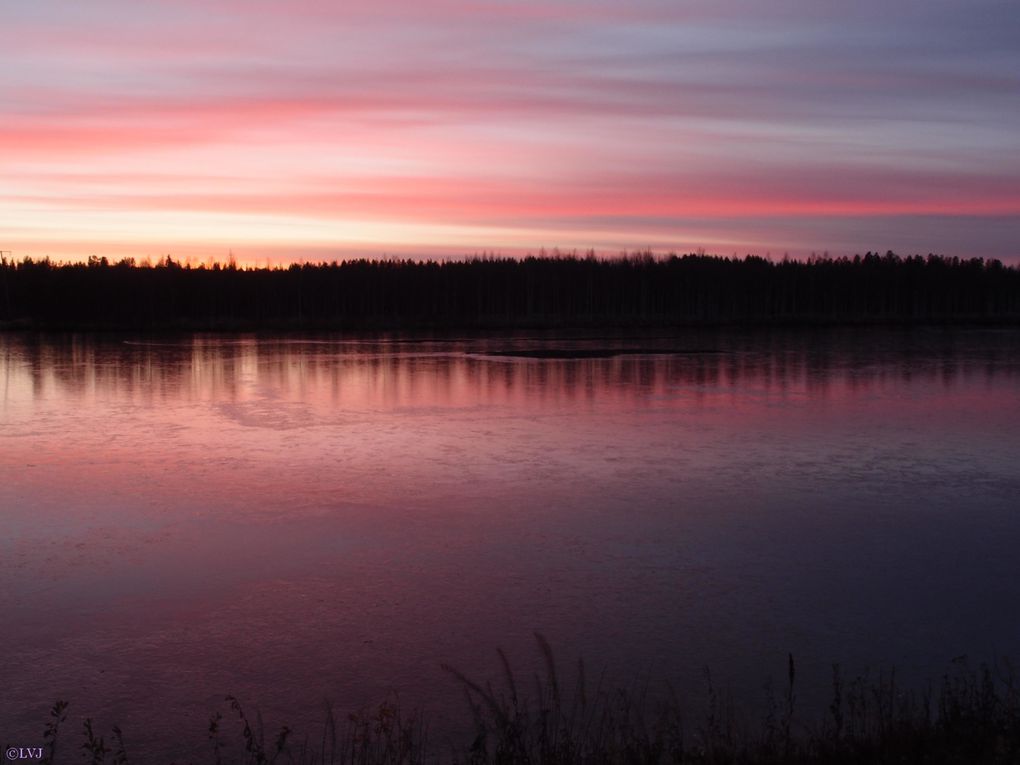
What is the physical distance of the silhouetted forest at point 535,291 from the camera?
252 feet

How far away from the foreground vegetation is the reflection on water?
21 centimetres

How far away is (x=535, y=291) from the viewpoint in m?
82.0

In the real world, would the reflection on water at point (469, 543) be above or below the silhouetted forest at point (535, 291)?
below

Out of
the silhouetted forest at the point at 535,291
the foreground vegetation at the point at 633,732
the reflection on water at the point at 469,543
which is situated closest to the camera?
the foreground vegetation at the point at 633,732

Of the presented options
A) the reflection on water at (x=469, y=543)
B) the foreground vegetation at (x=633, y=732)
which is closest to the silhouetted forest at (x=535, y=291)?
the reflection on water at (x=469, y=543)

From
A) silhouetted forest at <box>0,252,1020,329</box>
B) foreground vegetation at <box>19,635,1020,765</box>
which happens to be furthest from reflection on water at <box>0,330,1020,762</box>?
silhouetted forest at <box>0,252,1020,329</box>

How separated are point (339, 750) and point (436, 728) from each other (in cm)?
46

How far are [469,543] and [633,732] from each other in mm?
3440

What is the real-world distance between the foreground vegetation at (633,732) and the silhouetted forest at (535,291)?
69.2m

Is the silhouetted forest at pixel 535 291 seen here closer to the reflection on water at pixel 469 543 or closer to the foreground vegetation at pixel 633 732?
the reflection on water at pixel 469 543

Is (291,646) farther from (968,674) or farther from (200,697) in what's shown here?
(968,674)

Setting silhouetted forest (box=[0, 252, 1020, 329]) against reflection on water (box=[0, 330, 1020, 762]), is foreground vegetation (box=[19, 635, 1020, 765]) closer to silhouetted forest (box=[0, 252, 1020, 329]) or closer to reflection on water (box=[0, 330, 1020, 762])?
reflection on water (box=[0, 330, 1020, 762])

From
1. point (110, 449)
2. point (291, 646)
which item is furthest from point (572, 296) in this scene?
point (291, 646)

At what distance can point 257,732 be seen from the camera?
4375 millimetres
